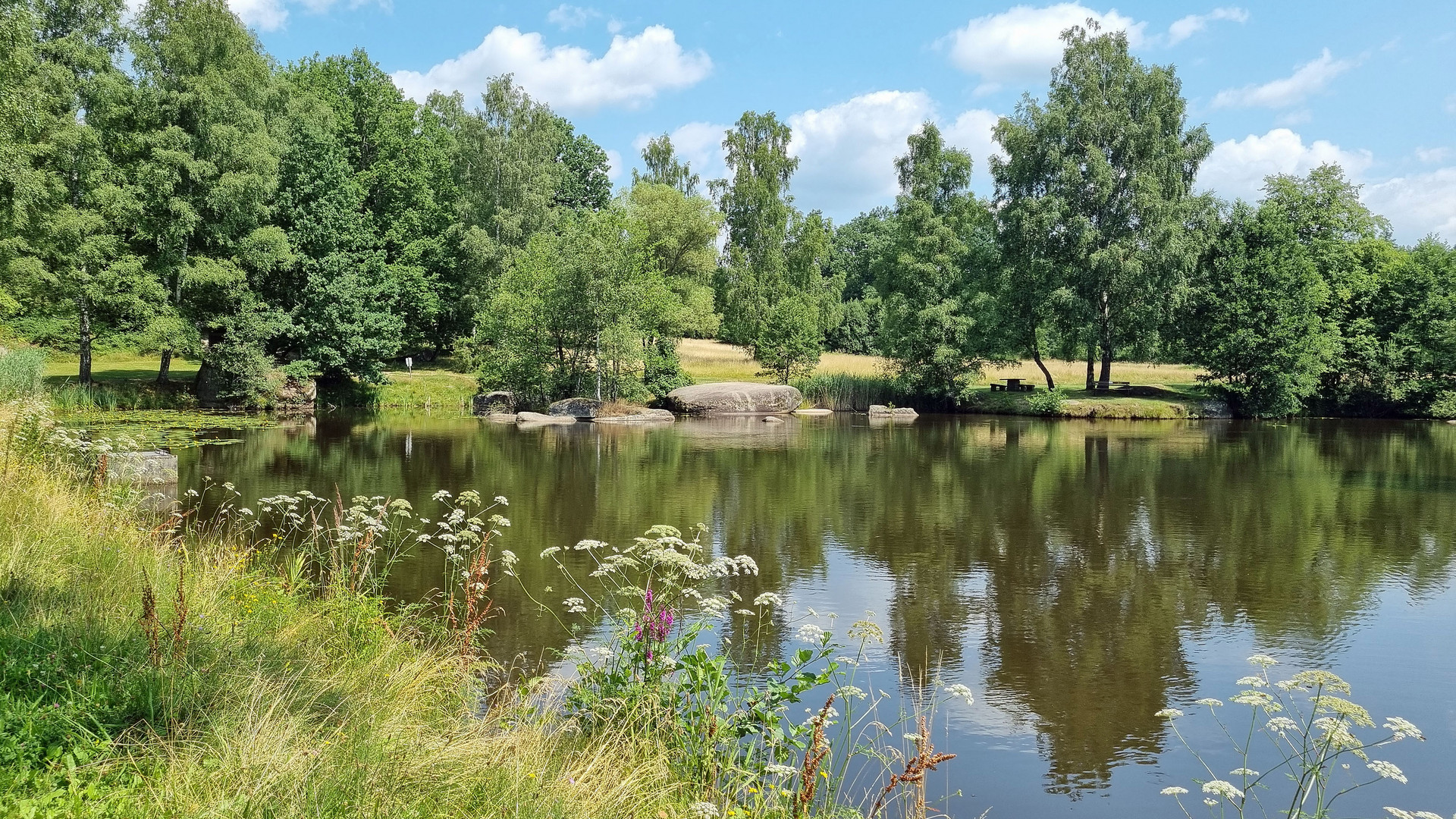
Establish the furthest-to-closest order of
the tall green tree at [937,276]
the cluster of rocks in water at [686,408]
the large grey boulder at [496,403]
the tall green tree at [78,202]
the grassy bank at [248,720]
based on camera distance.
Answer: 1. the tall green tree at [937,276]
2. the large grey boulder at [496,403]
3. the cluster of rocks in water at [686,408]
4. the tall green tree at [78,202]
5. the grassy bank at [248,720]

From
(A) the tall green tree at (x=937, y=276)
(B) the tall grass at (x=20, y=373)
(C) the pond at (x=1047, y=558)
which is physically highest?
(A) the tall green tree at (x=937, y=276)

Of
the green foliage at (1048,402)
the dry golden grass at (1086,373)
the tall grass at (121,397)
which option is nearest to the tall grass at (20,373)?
the tall grass at (121,397)

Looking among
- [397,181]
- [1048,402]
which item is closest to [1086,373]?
[1048,402]

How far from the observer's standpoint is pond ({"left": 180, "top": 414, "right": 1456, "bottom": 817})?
6.85 meters

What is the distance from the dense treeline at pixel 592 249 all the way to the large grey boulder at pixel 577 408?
1.70 meters

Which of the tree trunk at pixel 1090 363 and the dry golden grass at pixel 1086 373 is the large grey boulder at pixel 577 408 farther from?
the tree trunk at pixel 1090 363

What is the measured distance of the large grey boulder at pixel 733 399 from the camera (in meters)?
41.6

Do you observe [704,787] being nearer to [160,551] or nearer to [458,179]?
[160,551]

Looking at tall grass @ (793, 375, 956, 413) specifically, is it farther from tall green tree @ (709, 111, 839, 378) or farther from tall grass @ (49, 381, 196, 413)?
tall grass @ (49, 381, 196, 413)

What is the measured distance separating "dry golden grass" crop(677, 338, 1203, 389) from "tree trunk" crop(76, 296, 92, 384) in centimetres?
2549

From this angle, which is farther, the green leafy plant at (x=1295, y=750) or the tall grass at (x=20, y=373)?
the tall grass at (x=20, y=373)

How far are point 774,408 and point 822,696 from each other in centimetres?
3607

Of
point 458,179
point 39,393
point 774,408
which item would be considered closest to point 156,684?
point 39,393

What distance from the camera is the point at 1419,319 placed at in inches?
1638
